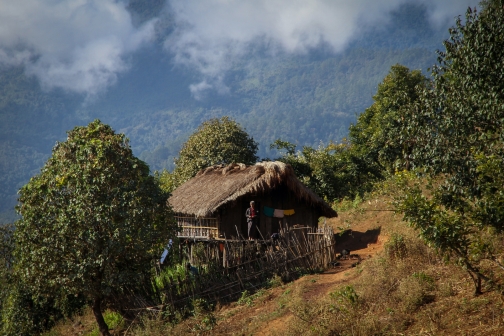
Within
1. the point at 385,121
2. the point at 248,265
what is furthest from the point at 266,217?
the point at 385,121

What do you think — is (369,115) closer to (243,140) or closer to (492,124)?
(243,140)

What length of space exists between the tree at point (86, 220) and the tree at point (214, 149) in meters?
15.9

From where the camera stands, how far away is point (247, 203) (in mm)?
17734

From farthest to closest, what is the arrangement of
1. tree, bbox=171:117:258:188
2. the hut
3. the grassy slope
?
tree, bbox=171:117:258:188, the hut, the grassy slope

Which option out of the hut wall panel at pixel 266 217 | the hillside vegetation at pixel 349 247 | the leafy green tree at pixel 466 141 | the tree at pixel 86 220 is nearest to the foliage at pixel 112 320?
the hillside vegetation at pixel 349 247

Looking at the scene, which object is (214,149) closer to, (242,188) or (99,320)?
(242,188)

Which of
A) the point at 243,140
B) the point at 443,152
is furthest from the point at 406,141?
the point at 243,140

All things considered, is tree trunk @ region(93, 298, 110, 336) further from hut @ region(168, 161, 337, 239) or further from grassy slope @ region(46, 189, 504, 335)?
hut @ region(168, 161, 337, 239)

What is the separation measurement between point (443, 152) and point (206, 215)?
31.8ft

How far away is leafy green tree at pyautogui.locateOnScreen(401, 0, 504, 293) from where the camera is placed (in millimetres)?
7090

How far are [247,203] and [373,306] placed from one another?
353 inches

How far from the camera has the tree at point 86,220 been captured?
11266 mm

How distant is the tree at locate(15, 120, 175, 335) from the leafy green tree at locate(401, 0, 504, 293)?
6410 millimetres

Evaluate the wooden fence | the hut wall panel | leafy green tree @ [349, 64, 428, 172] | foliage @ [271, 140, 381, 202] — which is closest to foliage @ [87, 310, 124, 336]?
the wooden fence
